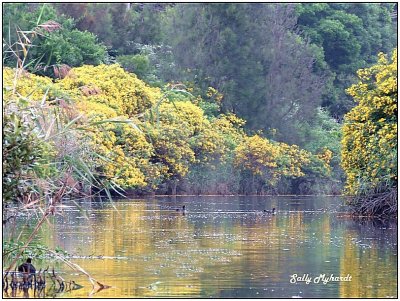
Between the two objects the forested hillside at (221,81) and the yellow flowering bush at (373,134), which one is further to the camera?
the forested hillside at (221,81)

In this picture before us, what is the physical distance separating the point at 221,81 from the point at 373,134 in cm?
2816

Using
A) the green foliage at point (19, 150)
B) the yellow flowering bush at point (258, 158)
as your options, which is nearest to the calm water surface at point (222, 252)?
the green foliage at point (19, 150)

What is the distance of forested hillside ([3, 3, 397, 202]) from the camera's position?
1842 inches

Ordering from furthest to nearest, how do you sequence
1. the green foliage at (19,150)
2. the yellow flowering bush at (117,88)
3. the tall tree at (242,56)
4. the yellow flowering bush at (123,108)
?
the tall tree at (242,56), the yellow flowering bush at (117,88), the yellow flowering bush at (123,108), the green foliage at (19,150)

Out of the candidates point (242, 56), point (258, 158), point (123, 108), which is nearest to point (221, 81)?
point (242, 56)

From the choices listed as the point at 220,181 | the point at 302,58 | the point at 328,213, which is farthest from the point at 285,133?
the point at 328,213

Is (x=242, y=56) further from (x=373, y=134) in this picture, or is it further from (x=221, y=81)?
(x=373, y=134)

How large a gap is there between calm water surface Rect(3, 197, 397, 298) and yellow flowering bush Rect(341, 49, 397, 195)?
1.26 metres

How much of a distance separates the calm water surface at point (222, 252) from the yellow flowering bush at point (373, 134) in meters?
1.26

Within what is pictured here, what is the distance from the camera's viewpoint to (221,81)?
56719 millimetres

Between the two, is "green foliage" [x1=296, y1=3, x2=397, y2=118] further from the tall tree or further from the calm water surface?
the calm water surface

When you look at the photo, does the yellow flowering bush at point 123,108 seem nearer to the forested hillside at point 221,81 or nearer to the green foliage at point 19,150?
the forested hillside at point 221,81

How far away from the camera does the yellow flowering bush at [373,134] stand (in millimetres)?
28062

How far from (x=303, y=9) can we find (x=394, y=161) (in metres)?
38.5
